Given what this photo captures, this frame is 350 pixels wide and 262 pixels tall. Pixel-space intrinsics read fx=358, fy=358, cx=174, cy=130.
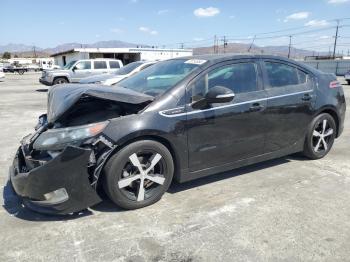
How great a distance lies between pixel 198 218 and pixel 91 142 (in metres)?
1.29

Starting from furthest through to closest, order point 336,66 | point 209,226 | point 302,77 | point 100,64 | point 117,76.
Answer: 1. point 336,66
2. point 100,64
3. point 117,76
4. point 302,77
5. point 209,226

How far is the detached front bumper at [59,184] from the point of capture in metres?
3.26

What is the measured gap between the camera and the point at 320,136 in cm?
535

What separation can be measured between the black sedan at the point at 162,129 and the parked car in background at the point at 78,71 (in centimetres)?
1470

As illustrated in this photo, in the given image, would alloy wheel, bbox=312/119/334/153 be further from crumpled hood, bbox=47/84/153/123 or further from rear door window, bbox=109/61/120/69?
rear door window, bbox=109/61/120/69

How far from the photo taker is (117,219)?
3.56 meters

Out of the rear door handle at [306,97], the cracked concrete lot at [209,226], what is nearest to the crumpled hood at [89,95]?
the cracked concrete lot at [209,226]

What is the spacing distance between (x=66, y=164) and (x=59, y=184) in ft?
0.68

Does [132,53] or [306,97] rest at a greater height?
[132,53]

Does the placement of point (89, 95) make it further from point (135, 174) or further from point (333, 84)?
point (333, 84)

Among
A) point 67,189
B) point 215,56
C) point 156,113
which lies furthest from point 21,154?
point 215,56

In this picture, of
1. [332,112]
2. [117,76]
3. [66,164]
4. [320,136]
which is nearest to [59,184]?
[66,164]

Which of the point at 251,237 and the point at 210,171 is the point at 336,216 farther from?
the point at 210,171

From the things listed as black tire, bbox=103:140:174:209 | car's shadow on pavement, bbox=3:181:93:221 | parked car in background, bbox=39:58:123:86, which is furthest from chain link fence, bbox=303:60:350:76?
car's shadow on pavement, bbox=3:181:93:221
